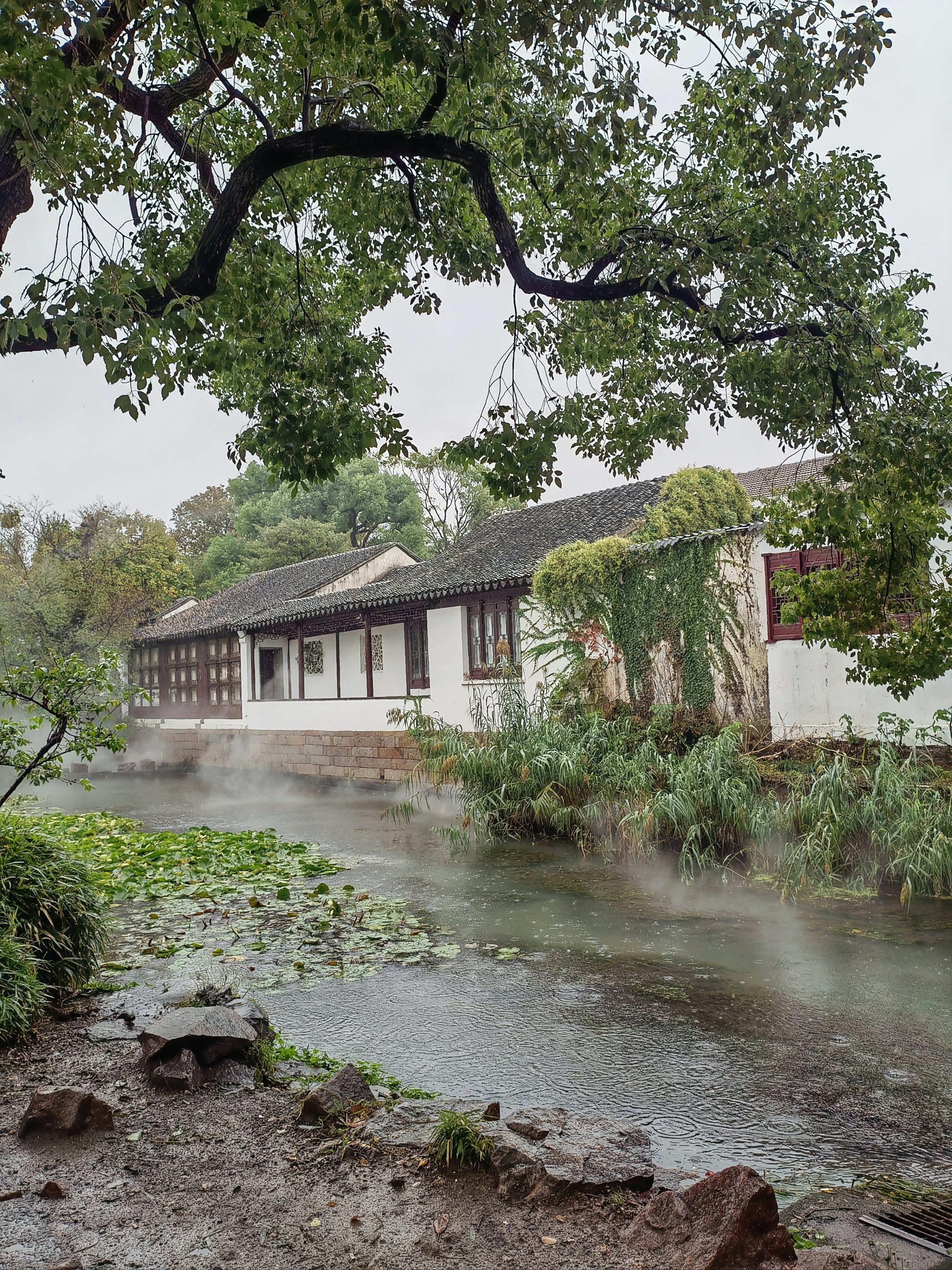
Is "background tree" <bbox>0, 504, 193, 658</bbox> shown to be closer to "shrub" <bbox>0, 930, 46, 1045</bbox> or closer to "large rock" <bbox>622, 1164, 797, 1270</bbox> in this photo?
"shrub" <bbox>0, 930, 46, 1045</bbox>

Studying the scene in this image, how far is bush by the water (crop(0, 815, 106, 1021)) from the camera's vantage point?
5609 millimetres

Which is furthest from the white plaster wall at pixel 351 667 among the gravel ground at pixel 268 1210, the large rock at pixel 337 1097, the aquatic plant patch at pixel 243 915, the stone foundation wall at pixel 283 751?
the gravel ground at pixel 268 1210

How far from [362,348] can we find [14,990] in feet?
17.1

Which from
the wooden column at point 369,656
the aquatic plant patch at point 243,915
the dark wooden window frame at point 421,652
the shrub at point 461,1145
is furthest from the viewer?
the wooden column at point 369,656

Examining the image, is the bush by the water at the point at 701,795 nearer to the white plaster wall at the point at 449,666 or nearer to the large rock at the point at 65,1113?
the white plaster wall at the point at 449,666

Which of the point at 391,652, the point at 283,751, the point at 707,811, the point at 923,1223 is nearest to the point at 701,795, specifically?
the point at 707,811

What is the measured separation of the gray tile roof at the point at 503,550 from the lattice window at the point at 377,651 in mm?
1090

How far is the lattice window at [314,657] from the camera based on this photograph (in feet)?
82.6

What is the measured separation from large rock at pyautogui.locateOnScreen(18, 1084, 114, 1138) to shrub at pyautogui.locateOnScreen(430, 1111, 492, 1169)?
140cm

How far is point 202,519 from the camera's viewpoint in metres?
49.2

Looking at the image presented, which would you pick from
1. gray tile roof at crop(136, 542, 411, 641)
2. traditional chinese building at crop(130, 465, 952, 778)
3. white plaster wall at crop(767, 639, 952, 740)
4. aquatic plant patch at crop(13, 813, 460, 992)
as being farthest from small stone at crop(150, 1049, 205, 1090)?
gray tile roof at crop(136, 542, 411, 641)

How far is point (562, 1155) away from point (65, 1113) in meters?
2.00

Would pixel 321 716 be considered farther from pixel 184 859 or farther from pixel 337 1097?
pixel 337 1097

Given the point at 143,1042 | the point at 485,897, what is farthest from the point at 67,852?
the point at 485,897
